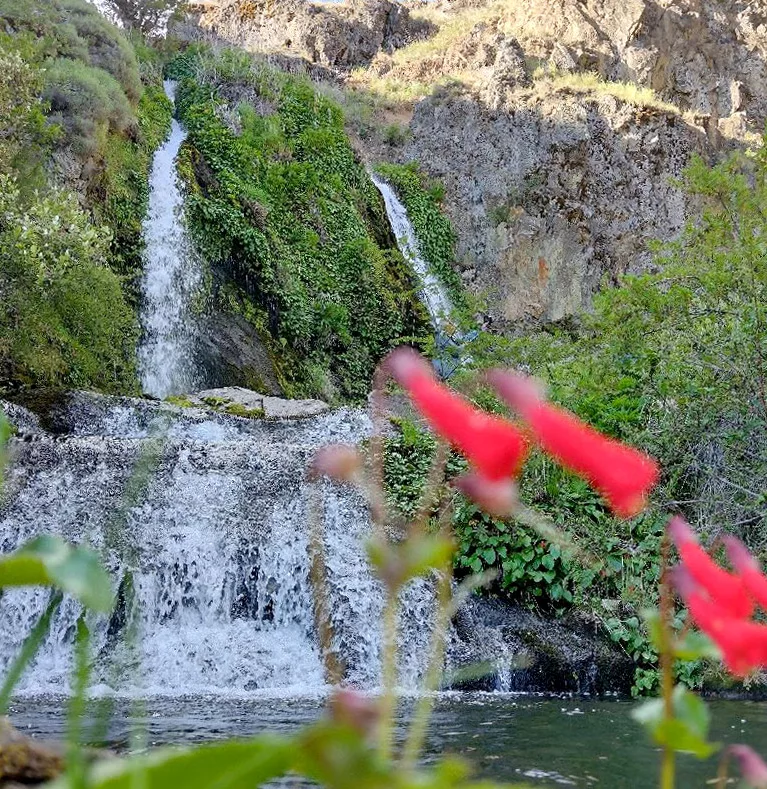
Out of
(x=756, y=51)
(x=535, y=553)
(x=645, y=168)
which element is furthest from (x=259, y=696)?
(x=756, y=51)

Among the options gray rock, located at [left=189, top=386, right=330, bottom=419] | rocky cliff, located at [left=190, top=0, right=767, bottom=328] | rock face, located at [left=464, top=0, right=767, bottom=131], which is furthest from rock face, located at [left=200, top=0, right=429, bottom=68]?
gray rock, located at [left=189, top=386, right=330, bottom=419]

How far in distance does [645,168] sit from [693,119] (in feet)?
5.89

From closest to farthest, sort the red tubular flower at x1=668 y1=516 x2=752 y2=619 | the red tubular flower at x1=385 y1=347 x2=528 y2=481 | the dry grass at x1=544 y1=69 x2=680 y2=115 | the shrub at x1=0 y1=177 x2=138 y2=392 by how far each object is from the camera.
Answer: the red tubular flower at x1=385 y1=347 x2=528 y2=481 → the red tubular flower at x1=668 y1=516 x2=752 y2=619 → the shrub at x1=0 y1=177 x2=138 y2=392 → the dry grass at x1=544 y1=69 x2=680 y2=115

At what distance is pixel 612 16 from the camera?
22.4m

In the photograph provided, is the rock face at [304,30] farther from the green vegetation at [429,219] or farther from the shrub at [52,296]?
the shrub at [52,296]

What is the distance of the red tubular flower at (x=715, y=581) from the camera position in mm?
778

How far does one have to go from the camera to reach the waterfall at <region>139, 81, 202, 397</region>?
46.4 feet

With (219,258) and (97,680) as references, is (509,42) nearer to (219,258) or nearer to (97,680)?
(219,258)

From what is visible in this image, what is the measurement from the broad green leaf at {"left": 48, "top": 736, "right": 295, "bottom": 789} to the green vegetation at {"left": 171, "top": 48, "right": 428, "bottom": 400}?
1450 cm

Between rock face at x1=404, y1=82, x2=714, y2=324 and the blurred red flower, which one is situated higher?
rock face at x1=404, y1=82, x2=714, y2=324

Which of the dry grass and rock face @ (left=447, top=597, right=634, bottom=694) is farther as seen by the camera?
the dry grass

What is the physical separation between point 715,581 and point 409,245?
19.6 m

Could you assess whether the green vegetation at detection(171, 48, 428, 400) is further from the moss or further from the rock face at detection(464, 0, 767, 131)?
the rock face at detection(464, 0, 767, 131)

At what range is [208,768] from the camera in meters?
0.65
